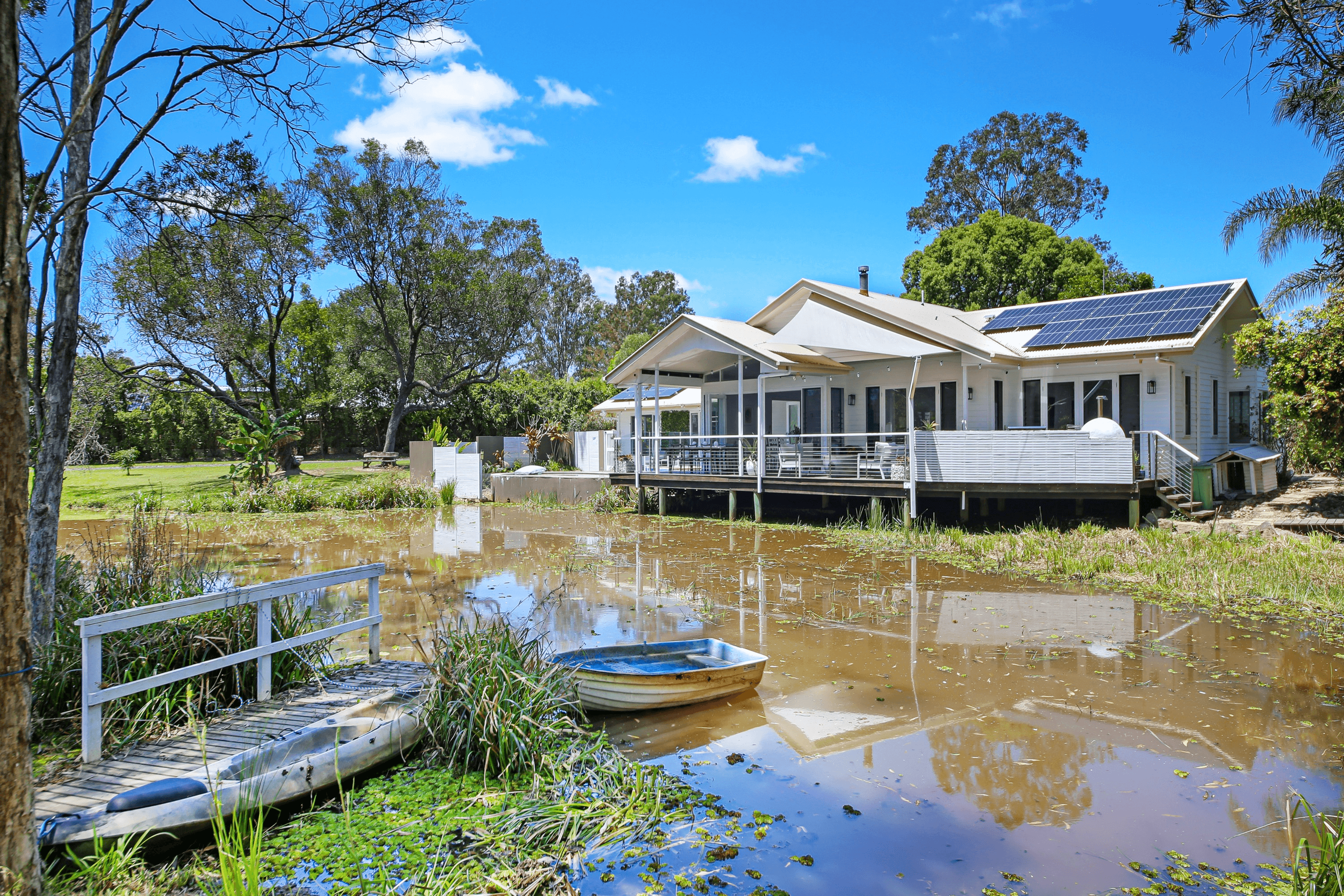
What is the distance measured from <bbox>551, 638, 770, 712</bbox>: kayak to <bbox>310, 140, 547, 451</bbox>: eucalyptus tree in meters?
29.6

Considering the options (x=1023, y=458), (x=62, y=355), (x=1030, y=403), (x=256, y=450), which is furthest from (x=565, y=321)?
(x=62, y=355)

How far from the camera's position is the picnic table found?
3359 centimetres

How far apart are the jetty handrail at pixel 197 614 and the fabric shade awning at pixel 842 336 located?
13.9 meters

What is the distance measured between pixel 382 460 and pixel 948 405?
24096 millimetres

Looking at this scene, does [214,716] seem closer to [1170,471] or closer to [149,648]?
[149,648]

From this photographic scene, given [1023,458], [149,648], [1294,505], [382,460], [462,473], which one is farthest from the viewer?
[382,460]

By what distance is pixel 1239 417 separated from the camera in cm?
2144

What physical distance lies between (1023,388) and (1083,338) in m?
1.97

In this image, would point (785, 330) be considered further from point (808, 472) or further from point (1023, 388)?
point (1023, 388)

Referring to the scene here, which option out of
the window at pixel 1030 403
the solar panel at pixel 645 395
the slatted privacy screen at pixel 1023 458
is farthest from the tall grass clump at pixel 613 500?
the window at pixel 1030 403

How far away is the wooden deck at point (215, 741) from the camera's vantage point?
15.6 feet

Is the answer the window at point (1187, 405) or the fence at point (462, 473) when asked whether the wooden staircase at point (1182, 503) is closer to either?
the window at point (1187, 405)

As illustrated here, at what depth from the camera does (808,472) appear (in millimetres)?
19719

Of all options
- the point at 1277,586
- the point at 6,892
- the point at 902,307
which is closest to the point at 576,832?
the point at 6,892
